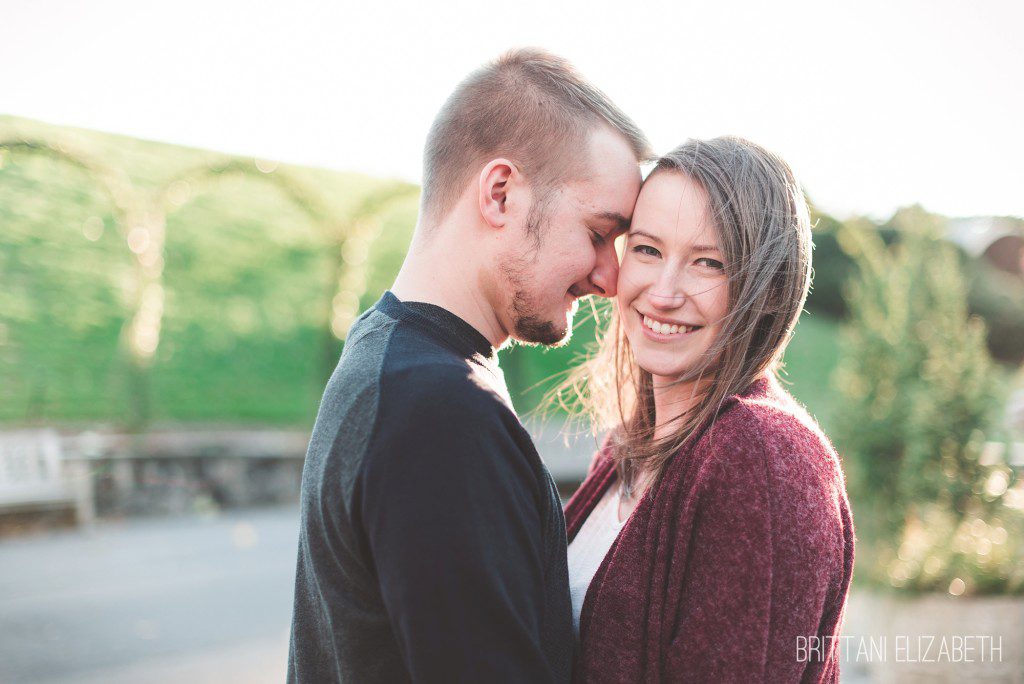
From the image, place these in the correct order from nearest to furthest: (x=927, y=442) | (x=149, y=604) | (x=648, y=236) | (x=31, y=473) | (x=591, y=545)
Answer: (x=648, y=236)
(x=591, y=545)
(x=927, y=442)
(x=149, y=604)
(x=31, y=473)

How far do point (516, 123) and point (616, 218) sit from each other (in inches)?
13.3

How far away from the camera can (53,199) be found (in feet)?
23.8

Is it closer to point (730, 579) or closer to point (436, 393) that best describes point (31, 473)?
point (436, 393)

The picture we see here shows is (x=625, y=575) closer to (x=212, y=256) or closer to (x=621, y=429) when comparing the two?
(x=621, y=429)

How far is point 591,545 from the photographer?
6.57 feet

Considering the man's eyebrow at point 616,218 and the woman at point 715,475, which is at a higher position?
the man's eyebrow at point 616,218

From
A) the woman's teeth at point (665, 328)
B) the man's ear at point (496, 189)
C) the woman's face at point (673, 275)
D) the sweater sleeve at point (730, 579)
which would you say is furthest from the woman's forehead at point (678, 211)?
the sweater sleeve at point (730, 579)

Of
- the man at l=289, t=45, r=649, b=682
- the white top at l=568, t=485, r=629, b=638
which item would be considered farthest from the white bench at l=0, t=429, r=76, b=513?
the white top at l=568, t=485, r=629, b=638

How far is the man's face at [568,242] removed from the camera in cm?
175

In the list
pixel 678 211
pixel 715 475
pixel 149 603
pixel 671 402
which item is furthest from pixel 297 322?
pixel 715 475

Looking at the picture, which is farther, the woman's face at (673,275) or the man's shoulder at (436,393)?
the woman's face at (673,275)

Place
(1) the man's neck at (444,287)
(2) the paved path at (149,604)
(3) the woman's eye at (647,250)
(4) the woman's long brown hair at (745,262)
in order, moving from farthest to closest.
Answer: (2) the paved path at (149,604) < (3) the woman's eye at (647,250) < (4) the woman's long brown hair at (745,262) < (1) the man's neck at (444,287)

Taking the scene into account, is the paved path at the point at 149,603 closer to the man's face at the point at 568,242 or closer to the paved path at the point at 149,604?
the paved path at the point at 149,604

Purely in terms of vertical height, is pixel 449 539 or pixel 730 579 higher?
pixel 449 539
